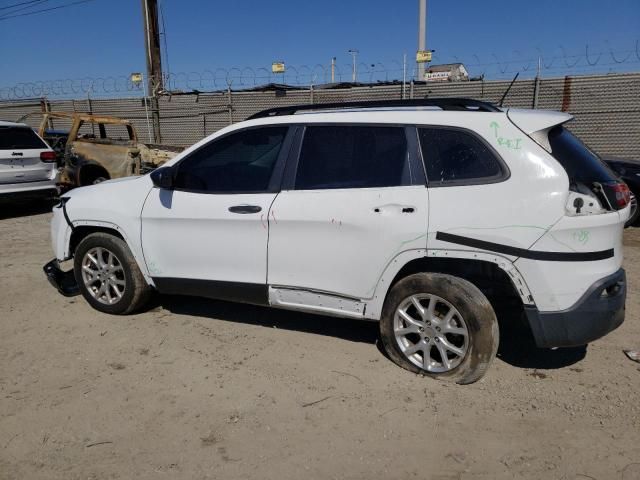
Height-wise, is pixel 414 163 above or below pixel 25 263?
above

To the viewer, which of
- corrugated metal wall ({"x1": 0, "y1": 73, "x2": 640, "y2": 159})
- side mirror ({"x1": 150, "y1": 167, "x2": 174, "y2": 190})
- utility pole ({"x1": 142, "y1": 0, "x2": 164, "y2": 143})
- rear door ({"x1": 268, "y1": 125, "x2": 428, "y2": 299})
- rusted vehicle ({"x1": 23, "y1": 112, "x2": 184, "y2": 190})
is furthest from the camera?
utility pole ({"x1": 142, "y1": 0, "x2": 164, "y2": 143})

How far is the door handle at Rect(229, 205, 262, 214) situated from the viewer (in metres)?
3.69

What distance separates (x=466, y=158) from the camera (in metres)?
3.16

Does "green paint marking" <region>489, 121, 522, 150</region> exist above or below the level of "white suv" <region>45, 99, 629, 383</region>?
above

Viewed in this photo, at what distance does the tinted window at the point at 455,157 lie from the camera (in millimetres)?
3084

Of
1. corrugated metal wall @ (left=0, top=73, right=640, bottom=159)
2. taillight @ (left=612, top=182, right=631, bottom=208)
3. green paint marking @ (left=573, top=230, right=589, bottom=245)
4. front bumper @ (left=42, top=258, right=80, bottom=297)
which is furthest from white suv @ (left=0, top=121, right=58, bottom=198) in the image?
taillight @ (left=612, top=182, right=631, bottom=208)

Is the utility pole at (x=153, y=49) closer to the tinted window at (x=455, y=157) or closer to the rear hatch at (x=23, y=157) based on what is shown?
the rear hatch at (x=23, y=157)

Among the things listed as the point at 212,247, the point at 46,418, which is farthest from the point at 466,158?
the point at 46,418

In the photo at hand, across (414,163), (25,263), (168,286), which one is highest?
(414,163)

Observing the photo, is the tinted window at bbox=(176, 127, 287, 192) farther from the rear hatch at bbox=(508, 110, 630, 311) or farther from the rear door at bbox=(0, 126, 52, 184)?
the rear door at bbox=(0, 126, 52, 184)

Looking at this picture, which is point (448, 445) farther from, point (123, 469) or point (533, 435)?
point (123, 469)

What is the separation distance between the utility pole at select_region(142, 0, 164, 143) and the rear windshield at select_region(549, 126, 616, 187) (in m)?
15.4

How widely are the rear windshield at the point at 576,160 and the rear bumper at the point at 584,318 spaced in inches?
24.0

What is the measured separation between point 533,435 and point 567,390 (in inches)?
24.9
